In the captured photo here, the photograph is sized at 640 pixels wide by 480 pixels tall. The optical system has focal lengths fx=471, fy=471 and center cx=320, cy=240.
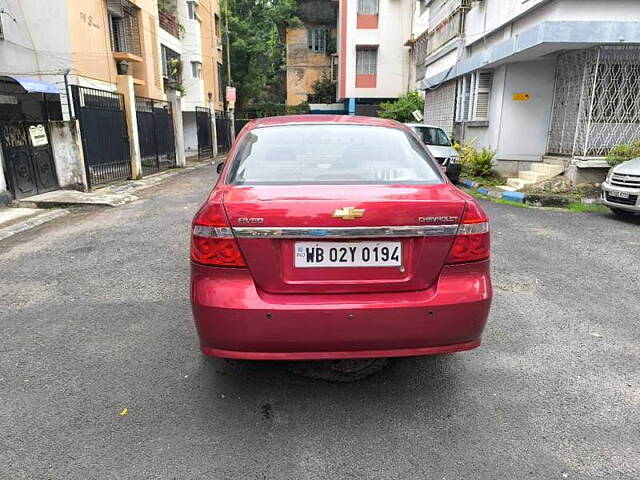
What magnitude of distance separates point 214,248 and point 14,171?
8.73m

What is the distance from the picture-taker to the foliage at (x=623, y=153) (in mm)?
9562

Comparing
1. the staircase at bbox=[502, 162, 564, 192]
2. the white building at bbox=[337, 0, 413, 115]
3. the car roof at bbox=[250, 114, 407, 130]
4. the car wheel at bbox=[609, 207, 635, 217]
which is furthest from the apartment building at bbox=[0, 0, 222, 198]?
the car wheel at bbox=[609, 207, 635, 217]

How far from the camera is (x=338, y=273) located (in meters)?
2.44

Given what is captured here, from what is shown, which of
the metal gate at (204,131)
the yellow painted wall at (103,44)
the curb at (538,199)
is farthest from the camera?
the metal gate at (204,131)

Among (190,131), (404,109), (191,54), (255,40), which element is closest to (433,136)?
(404,109)

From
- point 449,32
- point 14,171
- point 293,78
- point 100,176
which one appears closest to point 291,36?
point 293,78

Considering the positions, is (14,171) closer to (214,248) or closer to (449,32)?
(214,248)

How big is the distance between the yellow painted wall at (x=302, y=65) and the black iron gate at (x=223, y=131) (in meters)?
10.6

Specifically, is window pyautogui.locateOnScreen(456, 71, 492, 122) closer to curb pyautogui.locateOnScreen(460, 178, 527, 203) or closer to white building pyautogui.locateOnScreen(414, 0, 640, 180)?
Result: white building pyautogui.locateOnScreen(414, 0, 640, 180)

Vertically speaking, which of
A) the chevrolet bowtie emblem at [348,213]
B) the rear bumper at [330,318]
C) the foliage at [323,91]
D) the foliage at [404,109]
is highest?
the foliage at [323,91]

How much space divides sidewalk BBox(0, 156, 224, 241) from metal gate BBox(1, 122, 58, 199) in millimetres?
247

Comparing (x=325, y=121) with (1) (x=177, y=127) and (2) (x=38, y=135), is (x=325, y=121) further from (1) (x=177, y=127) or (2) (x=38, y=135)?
(1) (x=177, y=127)

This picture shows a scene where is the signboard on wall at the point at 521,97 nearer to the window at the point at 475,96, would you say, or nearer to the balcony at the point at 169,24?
the window at the point at 475,96

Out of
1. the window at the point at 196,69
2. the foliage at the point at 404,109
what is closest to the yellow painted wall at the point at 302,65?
the window at the point at 196,69
